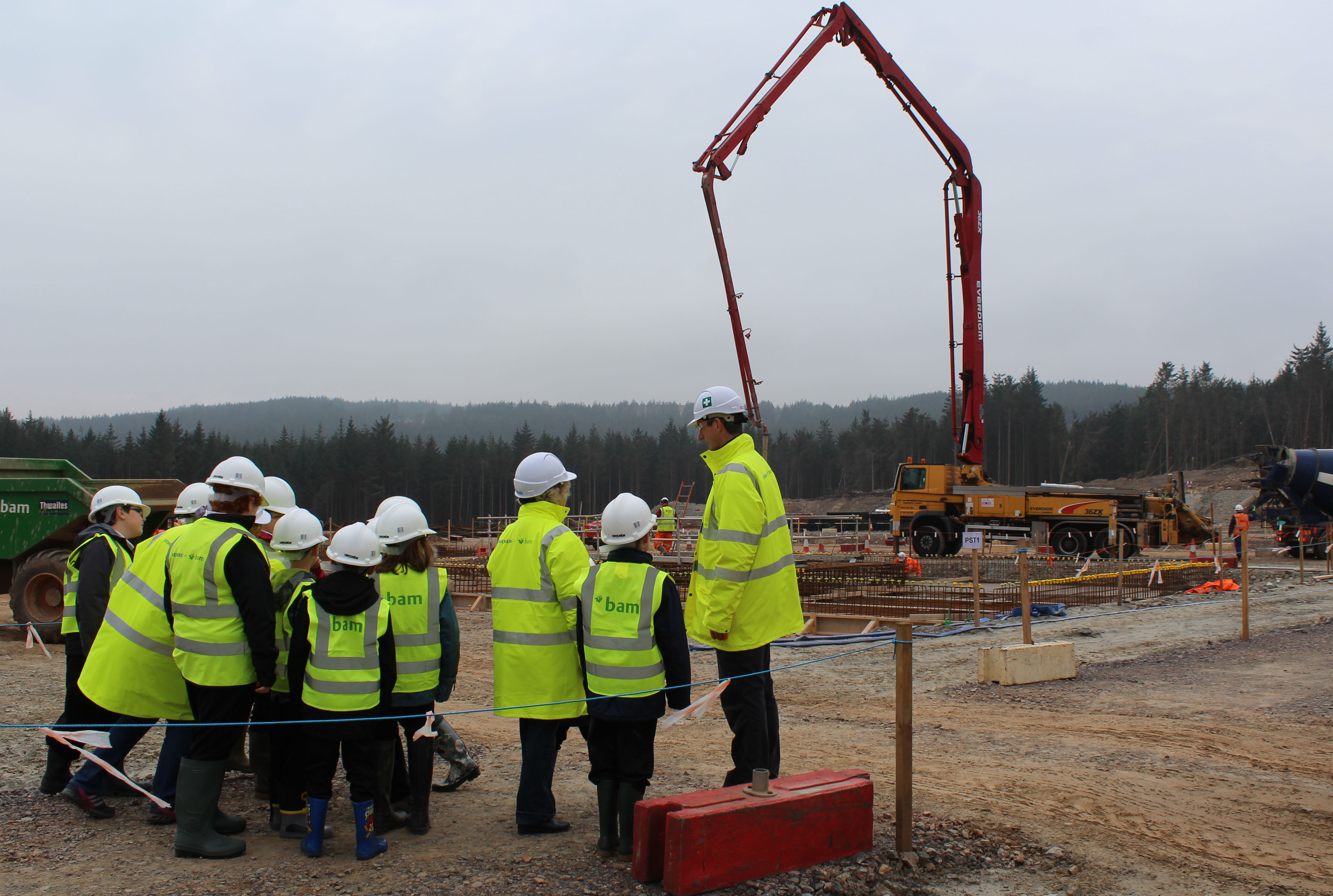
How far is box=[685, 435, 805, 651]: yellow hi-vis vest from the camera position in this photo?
4.20m

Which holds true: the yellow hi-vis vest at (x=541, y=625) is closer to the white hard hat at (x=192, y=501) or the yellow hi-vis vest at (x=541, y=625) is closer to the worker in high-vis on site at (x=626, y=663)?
the worker in high-vis on site at (x=626, y=663)

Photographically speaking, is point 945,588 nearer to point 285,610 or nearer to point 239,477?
point 285,610

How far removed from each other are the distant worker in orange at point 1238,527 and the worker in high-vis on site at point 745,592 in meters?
8.27

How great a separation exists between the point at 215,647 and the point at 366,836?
1.14 metres

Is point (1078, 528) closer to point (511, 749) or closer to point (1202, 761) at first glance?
point (1202, 761)

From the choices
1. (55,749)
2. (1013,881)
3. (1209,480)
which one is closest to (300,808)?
(55,749)

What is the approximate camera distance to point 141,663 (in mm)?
4504

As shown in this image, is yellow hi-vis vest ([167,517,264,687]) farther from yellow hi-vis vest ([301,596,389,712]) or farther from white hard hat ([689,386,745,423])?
white hard hat ([689,386,745,423])

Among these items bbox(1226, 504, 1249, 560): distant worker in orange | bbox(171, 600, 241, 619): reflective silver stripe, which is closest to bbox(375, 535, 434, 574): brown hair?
bbox(171, 600, 241, 619): reflective silver stripe

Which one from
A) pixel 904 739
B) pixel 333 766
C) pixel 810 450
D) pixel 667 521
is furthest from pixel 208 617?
pixel 810 450

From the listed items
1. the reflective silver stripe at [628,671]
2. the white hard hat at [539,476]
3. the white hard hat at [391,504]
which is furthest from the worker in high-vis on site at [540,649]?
the white hard hat at [391,504]

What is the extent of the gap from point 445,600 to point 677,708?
1.36 meters

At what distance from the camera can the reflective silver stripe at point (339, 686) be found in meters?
4.12

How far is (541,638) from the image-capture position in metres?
4.36
